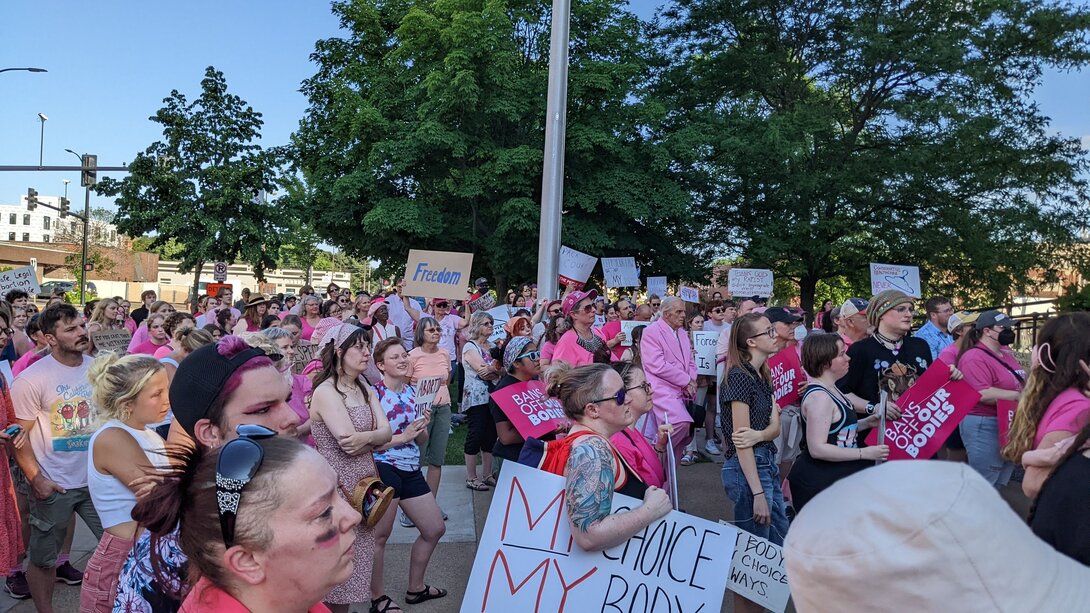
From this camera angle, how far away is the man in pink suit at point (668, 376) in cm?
686

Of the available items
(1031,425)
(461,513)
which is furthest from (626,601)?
(461,513)

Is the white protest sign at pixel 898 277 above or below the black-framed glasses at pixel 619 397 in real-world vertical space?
above

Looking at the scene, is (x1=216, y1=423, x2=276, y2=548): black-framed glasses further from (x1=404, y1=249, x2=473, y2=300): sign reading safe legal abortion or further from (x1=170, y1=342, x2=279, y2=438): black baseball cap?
(x1=404, y1=249, x2=473, y2=300): sign reading safe legal abortion

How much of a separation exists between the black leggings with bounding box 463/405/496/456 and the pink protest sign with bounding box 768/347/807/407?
2.92m

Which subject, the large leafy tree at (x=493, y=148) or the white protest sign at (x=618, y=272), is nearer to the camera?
the white protest sign at (x=618, y=272)

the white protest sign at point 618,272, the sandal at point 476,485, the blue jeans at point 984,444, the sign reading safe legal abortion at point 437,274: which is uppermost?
the white protest sign at point 618,272

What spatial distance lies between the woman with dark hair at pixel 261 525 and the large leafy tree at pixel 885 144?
21850mm

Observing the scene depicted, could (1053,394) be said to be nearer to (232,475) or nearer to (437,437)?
(232,475)

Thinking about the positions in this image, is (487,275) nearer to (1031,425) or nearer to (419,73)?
(419,73)

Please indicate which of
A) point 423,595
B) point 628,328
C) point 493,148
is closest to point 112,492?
point 423,595

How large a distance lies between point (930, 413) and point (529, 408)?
8.92ft

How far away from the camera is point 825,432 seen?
425 cm

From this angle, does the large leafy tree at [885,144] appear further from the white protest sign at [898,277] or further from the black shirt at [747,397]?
the black shirt at [747,397]

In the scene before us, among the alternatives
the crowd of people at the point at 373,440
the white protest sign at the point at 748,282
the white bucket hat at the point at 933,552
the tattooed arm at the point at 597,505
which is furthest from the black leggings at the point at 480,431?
the white protest sign at the point at 748,282
